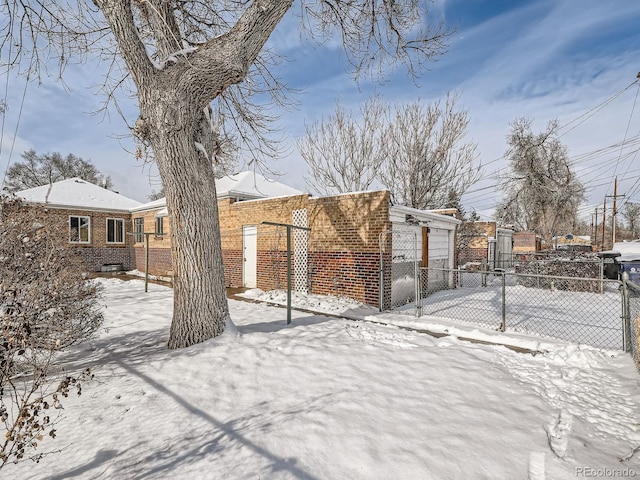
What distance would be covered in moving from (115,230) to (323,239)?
16028 millimetres

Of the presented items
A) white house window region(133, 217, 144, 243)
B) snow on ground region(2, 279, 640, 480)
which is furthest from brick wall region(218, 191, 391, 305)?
white house window region(133, 217, 144, 243)

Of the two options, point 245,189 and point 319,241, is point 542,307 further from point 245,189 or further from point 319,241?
point 245,189

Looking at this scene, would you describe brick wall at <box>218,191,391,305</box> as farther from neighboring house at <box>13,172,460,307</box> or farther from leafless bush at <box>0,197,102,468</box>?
leafless bush at <box>0,197,102,468</box>

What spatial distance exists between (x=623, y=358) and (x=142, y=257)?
20.8m

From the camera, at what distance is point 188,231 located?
4.78 metres

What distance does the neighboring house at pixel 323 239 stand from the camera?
8.20m

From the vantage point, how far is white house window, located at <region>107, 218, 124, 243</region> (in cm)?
1917

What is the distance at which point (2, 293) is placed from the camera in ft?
9.63

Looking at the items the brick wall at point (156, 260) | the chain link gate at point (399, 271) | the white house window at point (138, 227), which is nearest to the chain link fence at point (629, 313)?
the chain link gate at point (399, 271)

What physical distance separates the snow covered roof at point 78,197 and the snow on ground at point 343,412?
16101 mm

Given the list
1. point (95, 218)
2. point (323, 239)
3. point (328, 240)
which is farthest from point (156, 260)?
point (328, 240)

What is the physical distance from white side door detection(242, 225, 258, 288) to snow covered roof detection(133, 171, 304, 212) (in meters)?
1.53

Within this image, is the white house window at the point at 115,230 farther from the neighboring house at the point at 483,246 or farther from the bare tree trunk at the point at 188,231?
the neighboring house at the point at 483,246

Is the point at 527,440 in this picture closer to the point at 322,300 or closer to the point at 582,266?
the point at 322,300
